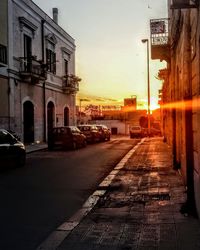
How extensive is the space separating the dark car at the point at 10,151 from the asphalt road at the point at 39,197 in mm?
515

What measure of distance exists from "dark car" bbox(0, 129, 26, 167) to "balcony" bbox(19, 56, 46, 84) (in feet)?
44.4

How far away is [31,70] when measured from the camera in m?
32.2

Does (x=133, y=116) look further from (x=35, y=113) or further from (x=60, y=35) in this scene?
(x=35, y=113)

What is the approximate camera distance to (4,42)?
28.5 meters

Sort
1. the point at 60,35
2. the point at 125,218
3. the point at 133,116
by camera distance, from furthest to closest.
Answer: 1. the point at 133,116
2. the point at 60,35
3. the point at 125,218

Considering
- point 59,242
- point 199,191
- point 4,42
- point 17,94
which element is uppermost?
point 4,42

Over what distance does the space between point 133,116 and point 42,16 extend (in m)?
68.8

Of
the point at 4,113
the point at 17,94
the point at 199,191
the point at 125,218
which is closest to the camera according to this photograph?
the point at 199,191

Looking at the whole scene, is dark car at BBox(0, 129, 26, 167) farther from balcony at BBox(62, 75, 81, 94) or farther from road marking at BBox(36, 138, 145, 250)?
balcony at BBox(62, 75, 81, 94)

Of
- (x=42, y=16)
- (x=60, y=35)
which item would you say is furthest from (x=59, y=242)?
(x=60, y=35)

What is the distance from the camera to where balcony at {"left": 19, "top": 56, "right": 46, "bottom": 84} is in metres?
31.2

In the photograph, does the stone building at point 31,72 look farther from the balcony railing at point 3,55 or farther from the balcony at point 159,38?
the balcony at point 159,38

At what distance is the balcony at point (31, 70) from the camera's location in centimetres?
3120

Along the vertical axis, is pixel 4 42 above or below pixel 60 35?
below
